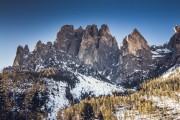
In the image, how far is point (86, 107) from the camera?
199625 millimetres

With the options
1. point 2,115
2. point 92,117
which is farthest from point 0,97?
point 92,117

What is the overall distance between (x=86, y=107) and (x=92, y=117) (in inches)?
296

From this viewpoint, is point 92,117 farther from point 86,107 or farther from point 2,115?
point 2,115

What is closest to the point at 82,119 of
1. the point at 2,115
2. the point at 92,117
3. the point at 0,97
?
the point at 92,117

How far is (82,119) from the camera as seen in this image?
199125mm

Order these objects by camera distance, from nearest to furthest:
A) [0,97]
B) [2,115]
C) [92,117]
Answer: [0,97] < [2,115] < [92,117]

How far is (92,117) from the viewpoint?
195375mm

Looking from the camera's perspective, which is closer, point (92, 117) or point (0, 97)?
point (0, 97)

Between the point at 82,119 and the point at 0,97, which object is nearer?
the point at 0,97

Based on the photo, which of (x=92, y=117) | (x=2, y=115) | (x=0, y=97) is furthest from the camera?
(x=92, y=117)

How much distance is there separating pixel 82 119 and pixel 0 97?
6869cm

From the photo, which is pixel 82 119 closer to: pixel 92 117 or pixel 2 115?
pixel 92 117

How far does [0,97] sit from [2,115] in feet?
138
